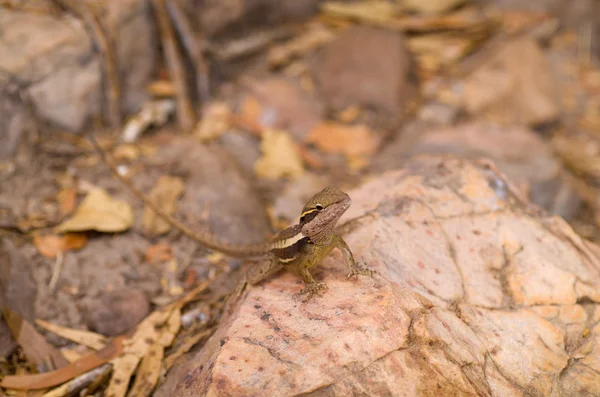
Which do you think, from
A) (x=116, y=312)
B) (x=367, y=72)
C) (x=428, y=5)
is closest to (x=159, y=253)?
(x=116, y=312)

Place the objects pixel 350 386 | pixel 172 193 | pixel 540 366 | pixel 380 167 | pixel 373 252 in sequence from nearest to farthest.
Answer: pixel 350 386 < pixel 540 366 < pixel 373 252 < pixel 172 193 < pixel 380 167

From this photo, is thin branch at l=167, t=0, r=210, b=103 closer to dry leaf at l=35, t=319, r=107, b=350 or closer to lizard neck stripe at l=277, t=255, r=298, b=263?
dry leaf at l=35, t=319, r=107, b=350

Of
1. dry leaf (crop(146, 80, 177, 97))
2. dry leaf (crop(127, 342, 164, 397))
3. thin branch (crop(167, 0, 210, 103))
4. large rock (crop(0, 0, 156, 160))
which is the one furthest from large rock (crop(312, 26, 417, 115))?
dry leaf (crop(127, 342, 164, 397))

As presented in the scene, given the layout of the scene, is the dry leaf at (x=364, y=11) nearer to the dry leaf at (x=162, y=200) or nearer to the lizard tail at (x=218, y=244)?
the dry leaf at (x=162, y=200)

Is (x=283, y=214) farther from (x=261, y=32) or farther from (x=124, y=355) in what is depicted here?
(x=261, y=32)

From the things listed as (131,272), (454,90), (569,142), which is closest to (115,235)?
(131,272)

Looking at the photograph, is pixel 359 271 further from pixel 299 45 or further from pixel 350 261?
pixel 299 45
